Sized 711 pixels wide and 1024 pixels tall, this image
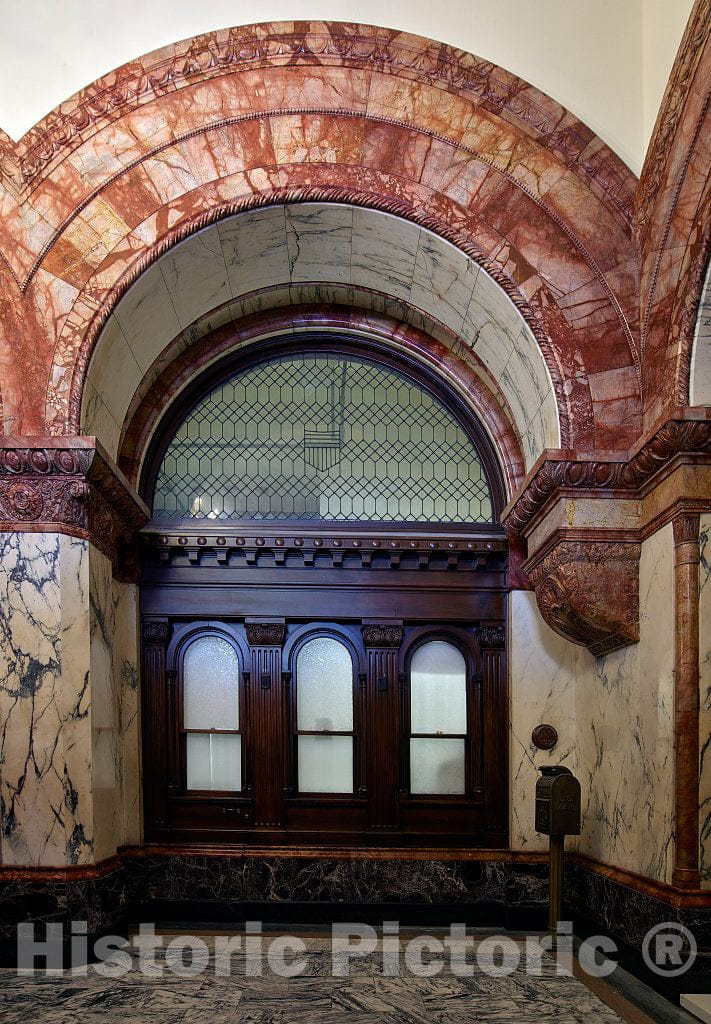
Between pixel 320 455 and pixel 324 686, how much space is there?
2120 millimetres

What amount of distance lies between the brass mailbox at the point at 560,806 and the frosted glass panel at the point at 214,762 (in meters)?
2.89

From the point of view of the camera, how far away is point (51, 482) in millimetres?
7652

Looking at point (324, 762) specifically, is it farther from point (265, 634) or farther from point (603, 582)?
point (603, 582)

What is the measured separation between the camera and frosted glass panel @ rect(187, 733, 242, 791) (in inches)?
372

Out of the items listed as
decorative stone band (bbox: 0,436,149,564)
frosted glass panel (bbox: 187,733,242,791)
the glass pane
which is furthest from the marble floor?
decorative stone band (bbox: 0,436,149,564)

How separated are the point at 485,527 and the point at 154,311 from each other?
3487mm

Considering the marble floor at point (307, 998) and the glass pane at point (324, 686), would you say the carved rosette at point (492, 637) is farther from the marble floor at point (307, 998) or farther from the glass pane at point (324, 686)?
the marble floor at point (307, 998)

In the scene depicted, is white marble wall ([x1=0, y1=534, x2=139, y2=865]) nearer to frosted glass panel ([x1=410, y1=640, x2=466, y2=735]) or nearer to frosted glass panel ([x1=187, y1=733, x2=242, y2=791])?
frosted glass panel ([x1=187, y1=733, x2=242, y2=791])

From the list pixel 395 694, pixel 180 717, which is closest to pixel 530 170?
pixel 395 694

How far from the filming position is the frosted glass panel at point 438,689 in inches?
377

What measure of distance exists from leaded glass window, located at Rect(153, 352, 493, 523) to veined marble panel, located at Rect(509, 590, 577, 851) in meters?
1.23

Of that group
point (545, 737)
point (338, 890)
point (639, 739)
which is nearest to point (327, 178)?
point (639, 739)

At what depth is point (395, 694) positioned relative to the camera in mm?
9469

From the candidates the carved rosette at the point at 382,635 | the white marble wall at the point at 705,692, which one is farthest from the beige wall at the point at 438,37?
the carved rosette at the point at 382,635
